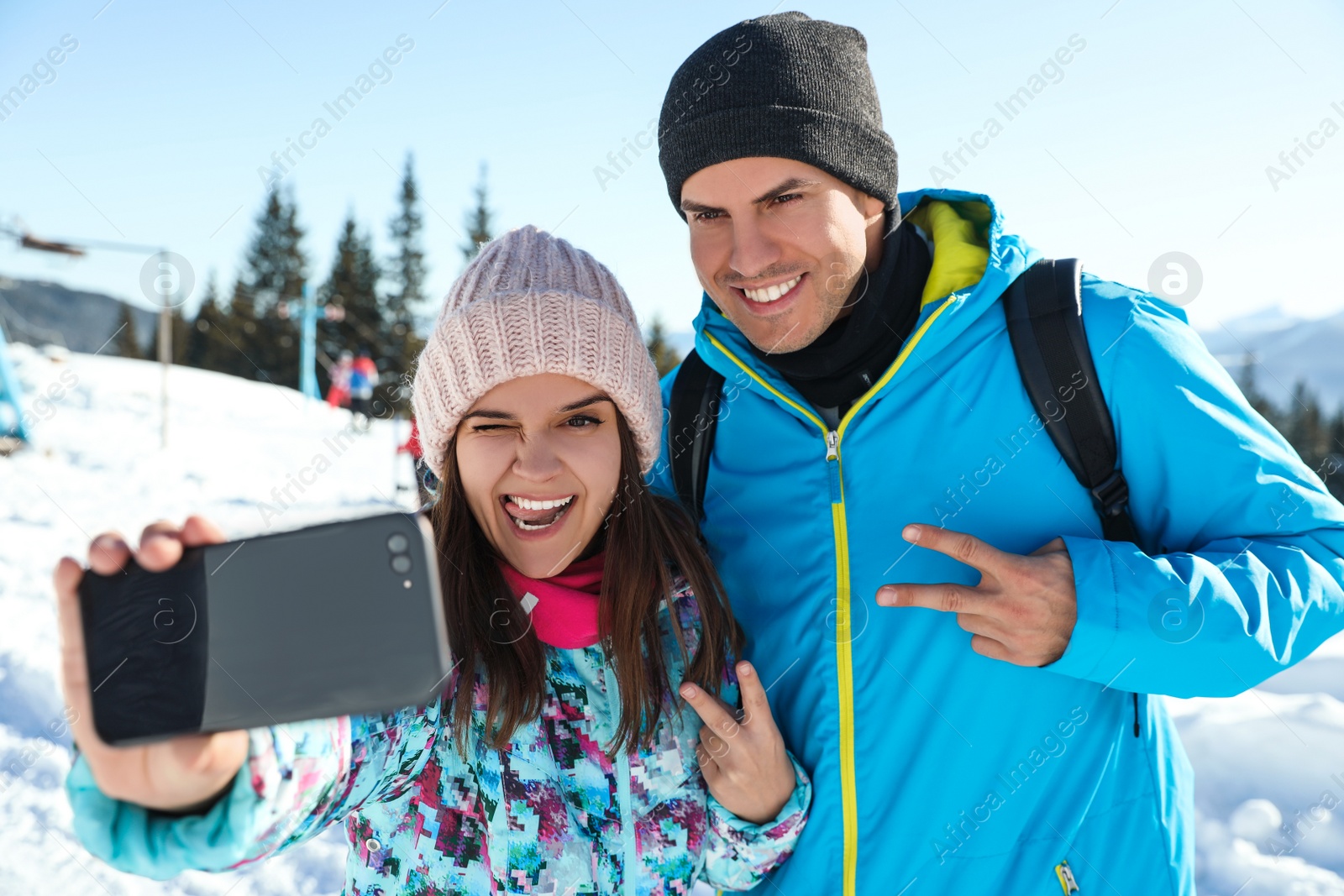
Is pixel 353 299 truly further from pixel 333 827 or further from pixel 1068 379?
pixel 1068 379

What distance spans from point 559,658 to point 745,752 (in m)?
0.44

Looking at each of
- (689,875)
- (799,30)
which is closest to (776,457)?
(689,875)

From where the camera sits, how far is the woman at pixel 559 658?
1586mm

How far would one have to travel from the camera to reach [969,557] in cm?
170

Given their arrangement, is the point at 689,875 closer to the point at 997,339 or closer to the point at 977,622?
the point at 977,622

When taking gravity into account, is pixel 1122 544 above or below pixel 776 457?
below

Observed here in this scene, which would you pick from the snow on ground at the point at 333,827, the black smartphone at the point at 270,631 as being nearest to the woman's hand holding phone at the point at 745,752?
the black smartphone at the point at 270,631

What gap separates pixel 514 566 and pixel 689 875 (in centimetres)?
77

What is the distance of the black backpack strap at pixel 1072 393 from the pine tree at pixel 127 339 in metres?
50.8

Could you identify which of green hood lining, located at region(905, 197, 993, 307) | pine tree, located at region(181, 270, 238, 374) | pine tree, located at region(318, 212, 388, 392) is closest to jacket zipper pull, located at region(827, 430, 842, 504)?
green hood lining, located at region(905, 197, 993, 307)

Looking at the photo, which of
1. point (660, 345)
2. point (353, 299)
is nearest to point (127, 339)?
point (353, 299)

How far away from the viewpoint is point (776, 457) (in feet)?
6.82

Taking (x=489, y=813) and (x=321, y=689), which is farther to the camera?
(x=489, y=813)

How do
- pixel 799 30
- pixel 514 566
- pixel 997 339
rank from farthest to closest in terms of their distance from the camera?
1. pixel 799 30
2. pixel 997 339
3. pixel 514 566
